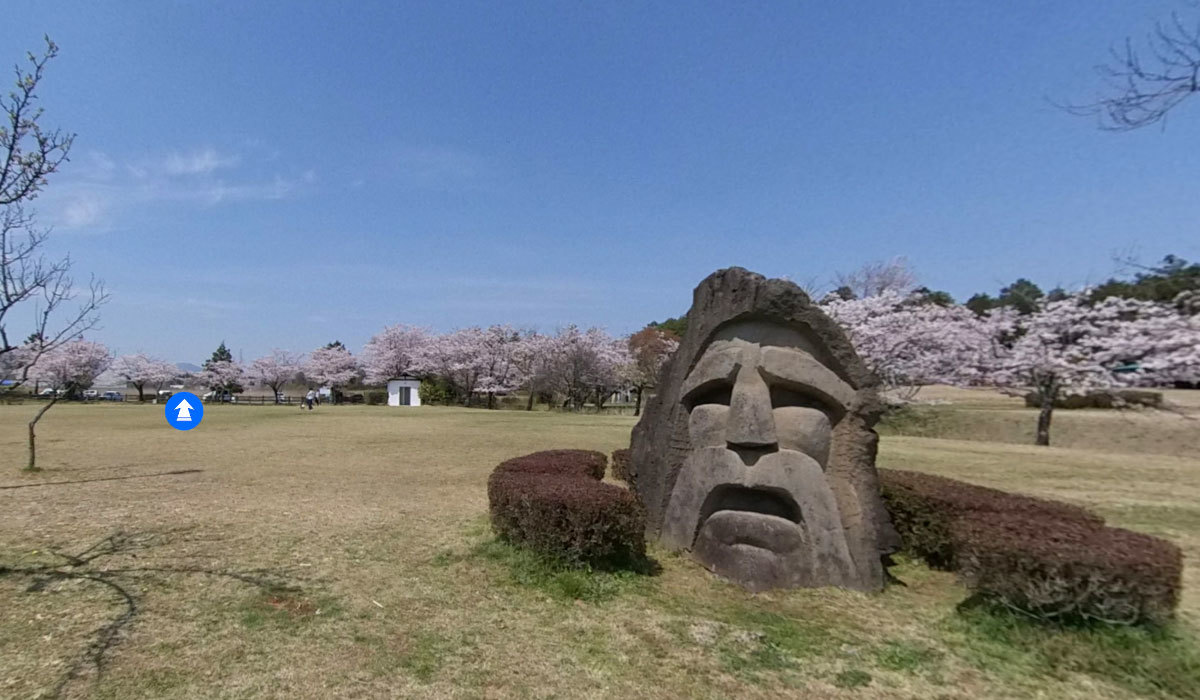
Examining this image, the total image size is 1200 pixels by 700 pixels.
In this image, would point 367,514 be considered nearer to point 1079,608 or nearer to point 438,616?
point 438,616

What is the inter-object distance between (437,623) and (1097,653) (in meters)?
4.30

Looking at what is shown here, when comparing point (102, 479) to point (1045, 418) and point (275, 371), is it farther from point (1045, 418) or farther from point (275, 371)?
point (275, 371)

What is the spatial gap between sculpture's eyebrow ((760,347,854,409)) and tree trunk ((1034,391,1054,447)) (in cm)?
1836

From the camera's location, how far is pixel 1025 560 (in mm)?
4109

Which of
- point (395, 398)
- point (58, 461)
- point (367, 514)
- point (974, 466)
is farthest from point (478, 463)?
point (395, 398)

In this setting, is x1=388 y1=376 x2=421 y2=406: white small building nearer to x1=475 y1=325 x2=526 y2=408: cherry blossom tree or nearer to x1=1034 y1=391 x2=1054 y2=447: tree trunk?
x1=475 y1=325 x2=526 y2=408: cherry blossom tree

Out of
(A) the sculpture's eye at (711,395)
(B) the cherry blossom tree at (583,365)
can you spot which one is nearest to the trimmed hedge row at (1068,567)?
(A) the sculpture's eye at (711,395)

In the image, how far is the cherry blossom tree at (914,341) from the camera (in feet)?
70.2

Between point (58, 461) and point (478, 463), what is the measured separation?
8.59 meters

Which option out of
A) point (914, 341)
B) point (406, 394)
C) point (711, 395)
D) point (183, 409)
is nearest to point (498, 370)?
point (406, 394)

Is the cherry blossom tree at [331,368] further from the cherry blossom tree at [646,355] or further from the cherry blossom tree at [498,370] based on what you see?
the cherry blossom tree at [646,355]

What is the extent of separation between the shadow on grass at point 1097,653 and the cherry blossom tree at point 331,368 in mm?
62174

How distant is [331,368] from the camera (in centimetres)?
6100

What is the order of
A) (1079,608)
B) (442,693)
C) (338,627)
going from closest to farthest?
1. (442,693)
2. (1079,608)
3. (338,627)
